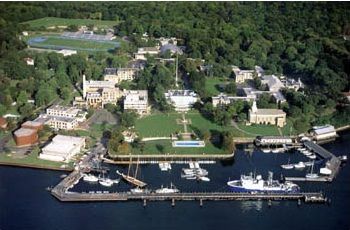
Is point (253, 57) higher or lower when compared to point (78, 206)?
higher

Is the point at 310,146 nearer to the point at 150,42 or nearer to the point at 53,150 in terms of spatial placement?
the point at 53,150

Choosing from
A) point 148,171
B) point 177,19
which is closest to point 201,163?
point 148,171

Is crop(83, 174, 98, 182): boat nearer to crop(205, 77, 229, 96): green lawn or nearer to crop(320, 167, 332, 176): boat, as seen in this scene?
crop(320, 167, 332, 176): boat

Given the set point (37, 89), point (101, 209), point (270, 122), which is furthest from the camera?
point (37, 89)

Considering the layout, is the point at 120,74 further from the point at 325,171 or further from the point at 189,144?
the point at 325,171

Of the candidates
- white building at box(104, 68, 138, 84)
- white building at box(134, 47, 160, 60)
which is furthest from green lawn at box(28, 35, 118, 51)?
white building at box(104, 68, 138, 84)

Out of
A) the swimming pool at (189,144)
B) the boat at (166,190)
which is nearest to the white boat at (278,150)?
the swimming pool at (189,144)
